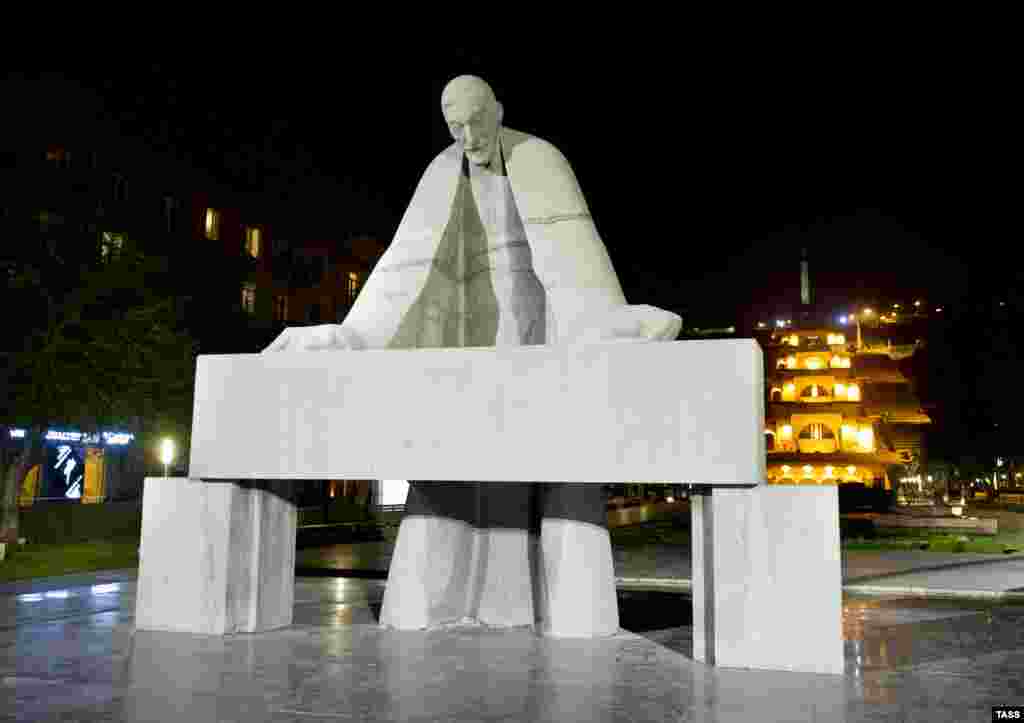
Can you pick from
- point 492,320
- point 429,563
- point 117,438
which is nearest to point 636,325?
point 492,320

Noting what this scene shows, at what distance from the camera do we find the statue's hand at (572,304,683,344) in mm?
9328

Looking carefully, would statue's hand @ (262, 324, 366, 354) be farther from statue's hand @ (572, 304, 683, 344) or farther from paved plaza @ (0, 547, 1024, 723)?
paved plaza @ (0, 547, 1024, 723)

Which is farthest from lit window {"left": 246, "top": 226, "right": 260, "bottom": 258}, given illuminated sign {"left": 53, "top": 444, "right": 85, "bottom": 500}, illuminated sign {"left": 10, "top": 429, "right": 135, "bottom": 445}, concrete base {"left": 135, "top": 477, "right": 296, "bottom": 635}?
concrete base {"left": 135, "top": 477, "right": 296, "bottom": 635}

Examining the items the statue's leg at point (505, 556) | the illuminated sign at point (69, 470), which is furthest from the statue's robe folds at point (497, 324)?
the illuminated sign at point (69, 470)

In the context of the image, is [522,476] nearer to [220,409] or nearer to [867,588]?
[220,409]

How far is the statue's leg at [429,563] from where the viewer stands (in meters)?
10.9

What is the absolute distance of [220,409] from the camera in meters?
10.4

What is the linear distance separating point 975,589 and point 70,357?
946 inches

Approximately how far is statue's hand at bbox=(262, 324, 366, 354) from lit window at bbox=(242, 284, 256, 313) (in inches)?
1690

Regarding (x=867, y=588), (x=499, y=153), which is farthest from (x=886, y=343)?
(x=499, y=153)

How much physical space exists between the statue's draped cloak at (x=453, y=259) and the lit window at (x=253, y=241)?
43.4 metres

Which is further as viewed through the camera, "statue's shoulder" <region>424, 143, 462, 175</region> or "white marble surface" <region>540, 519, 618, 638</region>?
"statue's shoulder" <region>424, 143, 462, 175</region>

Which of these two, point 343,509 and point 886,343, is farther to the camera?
point 886,343

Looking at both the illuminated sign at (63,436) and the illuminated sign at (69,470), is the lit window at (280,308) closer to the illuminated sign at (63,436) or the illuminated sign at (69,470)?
the illuminated sign at (69,470)
